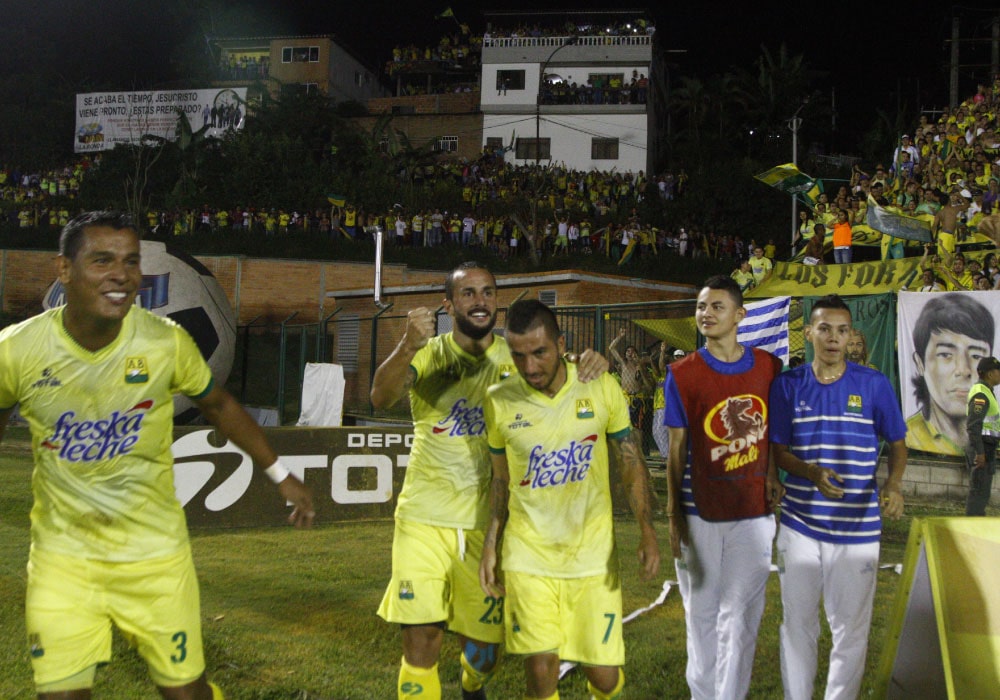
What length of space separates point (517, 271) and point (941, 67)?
17.2 metres

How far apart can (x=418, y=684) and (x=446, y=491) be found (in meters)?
1.00

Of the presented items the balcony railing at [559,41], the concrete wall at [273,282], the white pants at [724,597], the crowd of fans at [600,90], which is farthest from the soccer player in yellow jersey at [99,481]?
the balcony railing at [559,41]

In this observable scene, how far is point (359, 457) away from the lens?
10.6 metres

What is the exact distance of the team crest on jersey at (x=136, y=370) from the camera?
381 centimetres

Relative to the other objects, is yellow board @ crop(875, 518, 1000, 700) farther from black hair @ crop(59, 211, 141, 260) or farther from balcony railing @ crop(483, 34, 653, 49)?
balcony railing @ crop(483, 34, 653, 49)

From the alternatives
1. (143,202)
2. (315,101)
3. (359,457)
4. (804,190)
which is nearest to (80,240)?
(359,457)

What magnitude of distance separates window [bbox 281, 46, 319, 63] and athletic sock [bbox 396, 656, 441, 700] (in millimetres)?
61119

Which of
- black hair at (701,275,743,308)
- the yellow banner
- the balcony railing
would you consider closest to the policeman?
the yellow banner

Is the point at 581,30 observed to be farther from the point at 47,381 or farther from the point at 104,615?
the point at 104,615

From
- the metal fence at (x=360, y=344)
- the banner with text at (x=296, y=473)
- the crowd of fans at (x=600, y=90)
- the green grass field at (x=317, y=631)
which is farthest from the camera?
the crowd of fans at (x=600, y=90)

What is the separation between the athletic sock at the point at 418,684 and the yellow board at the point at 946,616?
2.23 m

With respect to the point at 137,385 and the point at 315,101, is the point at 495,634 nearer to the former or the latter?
the point at 137,385

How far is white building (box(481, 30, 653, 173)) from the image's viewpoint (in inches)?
1999

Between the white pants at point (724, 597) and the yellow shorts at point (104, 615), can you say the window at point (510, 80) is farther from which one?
the yellow shorts at point (104, 615)
